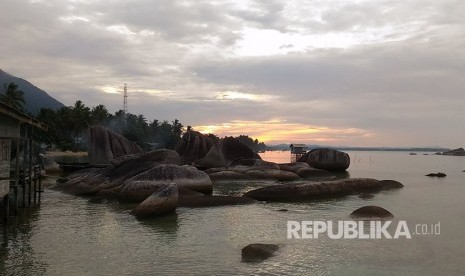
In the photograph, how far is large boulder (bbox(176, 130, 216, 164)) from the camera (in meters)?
60.5

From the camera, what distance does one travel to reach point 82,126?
325 ft

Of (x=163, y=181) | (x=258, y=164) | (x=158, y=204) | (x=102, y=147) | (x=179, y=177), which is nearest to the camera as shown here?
(x=158, y=204)

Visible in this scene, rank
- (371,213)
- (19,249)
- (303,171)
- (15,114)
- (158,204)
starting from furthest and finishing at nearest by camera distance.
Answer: (303,171)
(371,213)
(158,204)
(15,114)
(19,249)

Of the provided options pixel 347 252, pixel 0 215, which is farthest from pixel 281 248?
pixel 0 215

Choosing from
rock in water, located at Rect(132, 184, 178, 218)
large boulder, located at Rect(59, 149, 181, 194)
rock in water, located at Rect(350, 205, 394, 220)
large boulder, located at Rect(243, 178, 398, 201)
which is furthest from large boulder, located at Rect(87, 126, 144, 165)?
rock in water, located at Rect(350, 205, 394, 220)

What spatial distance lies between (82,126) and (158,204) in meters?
85.2

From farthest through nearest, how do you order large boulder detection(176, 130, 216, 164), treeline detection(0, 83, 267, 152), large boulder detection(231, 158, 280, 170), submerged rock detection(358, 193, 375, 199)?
treeline detection(0, 83, 267, 152) < large boulder detection(176, 130, 216, 164) < large boulder detection(231, 158, 280, 170) < submerged rock detection(358, 193, 375, 199)

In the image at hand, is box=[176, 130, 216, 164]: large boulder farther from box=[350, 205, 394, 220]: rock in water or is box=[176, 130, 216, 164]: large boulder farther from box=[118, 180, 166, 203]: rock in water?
box=[350, 205, 394, 220]: rock in water

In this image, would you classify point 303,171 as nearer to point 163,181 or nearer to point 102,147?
point 102,147

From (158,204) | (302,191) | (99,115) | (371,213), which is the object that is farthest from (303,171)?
(99,115)

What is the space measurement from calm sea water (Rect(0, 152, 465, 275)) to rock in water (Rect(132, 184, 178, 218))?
0.59m

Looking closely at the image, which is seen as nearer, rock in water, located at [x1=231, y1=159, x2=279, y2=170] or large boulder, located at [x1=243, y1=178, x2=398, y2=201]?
large boulder, located at [x1=243, y1=178, x2=398, y2=201]

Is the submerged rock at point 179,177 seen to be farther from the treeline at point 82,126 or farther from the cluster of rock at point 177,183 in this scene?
the treeline at point 82,126

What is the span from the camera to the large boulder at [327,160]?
56562 mm
